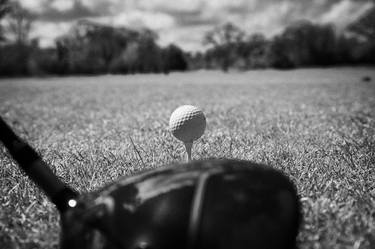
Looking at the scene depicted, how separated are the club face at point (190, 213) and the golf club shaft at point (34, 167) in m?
0.38

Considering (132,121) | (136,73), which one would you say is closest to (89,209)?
(132,121)

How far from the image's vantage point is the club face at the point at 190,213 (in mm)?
1667

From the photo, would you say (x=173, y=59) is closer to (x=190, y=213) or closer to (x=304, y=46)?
(x=304, y=46)

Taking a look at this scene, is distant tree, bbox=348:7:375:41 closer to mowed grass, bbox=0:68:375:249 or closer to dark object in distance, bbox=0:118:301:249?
mowed grass, bbox=0:68:375:249

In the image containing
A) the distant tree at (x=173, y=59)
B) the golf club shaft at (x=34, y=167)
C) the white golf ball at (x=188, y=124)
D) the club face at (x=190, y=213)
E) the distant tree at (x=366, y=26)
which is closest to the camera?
the club face at (x=190, y=213)

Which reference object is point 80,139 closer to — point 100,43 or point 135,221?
point 135,221

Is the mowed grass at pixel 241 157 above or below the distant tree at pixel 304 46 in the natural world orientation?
below

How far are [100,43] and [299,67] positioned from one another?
31981mm

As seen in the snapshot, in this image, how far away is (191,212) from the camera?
1.69 m

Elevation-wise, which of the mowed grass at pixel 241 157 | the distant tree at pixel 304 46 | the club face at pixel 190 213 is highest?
the distant tree at pixel 304 46

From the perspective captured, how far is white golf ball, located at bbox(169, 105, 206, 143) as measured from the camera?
133 inches

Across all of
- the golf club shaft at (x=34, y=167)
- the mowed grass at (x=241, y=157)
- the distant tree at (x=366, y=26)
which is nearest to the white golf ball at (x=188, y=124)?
the mowed grass at (x=241, y=157)

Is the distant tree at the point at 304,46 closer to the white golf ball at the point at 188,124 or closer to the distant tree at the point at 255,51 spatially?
the distant tree at the point at 255,51

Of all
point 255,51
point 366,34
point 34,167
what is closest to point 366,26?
point 366,34
